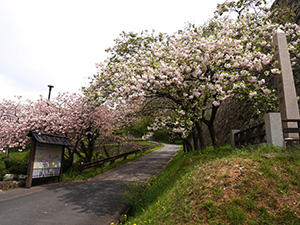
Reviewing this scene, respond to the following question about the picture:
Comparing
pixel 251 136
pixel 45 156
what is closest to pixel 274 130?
pixel 251 136

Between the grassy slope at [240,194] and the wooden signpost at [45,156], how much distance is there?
830 cm

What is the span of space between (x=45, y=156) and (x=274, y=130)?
1194cm

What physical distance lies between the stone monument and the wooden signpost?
463 inches

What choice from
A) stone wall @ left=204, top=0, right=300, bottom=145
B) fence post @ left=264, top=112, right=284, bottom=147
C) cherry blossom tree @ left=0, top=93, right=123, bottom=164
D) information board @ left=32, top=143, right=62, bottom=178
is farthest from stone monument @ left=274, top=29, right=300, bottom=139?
information board @ left=32, top=143, right=62, bottom=178

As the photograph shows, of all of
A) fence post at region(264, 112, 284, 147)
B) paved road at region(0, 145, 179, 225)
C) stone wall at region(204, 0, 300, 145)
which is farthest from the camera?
stone wall at region(204, 0, 300, 145)

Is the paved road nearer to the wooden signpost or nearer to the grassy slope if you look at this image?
the wooden signpost

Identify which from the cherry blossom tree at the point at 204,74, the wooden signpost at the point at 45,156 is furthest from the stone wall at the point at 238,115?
the wooden signpost at the point at 45,156

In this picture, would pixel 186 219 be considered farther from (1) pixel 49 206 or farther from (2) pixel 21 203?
(2) pixel 21 203

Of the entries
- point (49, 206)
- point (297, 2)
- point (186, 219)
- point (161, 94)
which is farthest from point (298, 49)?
point (49, 206)

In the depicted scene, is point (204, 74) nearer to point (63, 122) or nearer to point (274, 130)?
point (274, 130)

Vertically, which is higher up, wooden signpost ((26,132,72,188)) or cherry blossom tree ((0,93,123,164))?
cherry blossom tree ((0,93,123,164))

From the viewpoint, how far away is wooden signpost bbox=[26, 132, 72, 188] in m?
10.6

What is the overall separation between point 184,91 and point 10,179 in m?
10.9

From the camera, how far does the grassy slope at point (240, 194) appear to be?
156 inches
